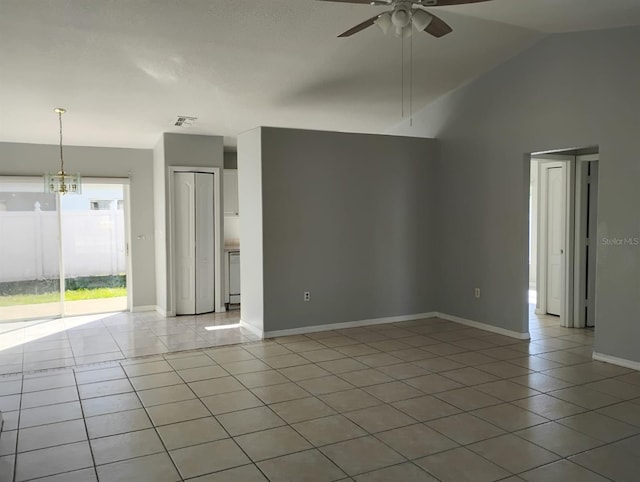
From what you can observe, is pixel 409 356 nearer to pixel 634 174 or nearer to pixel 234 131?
pixel 634 174

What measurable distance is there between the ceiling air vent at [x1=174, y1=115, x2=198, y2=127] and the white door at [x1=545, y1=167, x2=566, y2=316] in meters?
4.60

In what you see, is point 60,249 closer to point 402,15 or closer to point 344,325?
point 344,325

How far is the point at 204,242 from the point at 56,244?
2074 mm

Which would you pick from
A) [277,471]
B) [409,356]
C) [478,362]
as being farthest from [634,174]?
[277,471]

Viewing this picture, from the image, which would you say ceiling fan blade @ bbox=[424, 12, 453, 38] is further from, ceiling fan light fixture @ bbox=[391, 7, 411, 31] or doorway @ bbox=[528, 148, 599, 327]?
doorway @ bbox=[528, 148, 599, 327]

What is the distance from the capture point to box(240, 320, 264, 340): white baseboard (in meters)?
5.74

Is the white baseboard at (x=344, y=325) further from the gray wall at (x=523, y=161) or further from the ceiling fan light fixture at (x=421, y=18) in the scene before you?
the ceiling fan light fixture at (x=421, y=18)

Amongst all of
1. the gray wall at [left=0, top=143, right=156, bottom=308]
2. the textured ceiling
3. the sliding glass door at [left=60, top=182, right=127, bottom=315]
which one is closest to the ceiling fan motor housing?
the textured ceiling

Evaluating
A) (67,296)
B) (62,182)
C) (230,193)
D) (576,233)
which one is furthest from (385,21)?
(67,296)

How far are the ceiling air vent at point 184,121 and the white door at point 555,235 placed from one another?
15.1 ft

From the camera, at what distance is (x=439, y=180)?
6.70 metres

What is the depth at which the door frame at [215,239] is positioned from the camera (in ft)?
23.2

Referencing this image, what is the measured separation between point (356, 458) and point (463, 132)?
180 inches

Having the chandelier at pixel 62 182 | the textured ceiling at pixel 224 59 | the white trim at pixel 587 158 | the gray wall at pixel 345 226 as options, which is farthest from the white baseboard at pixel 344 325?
the chandelier at pixel 62 182
